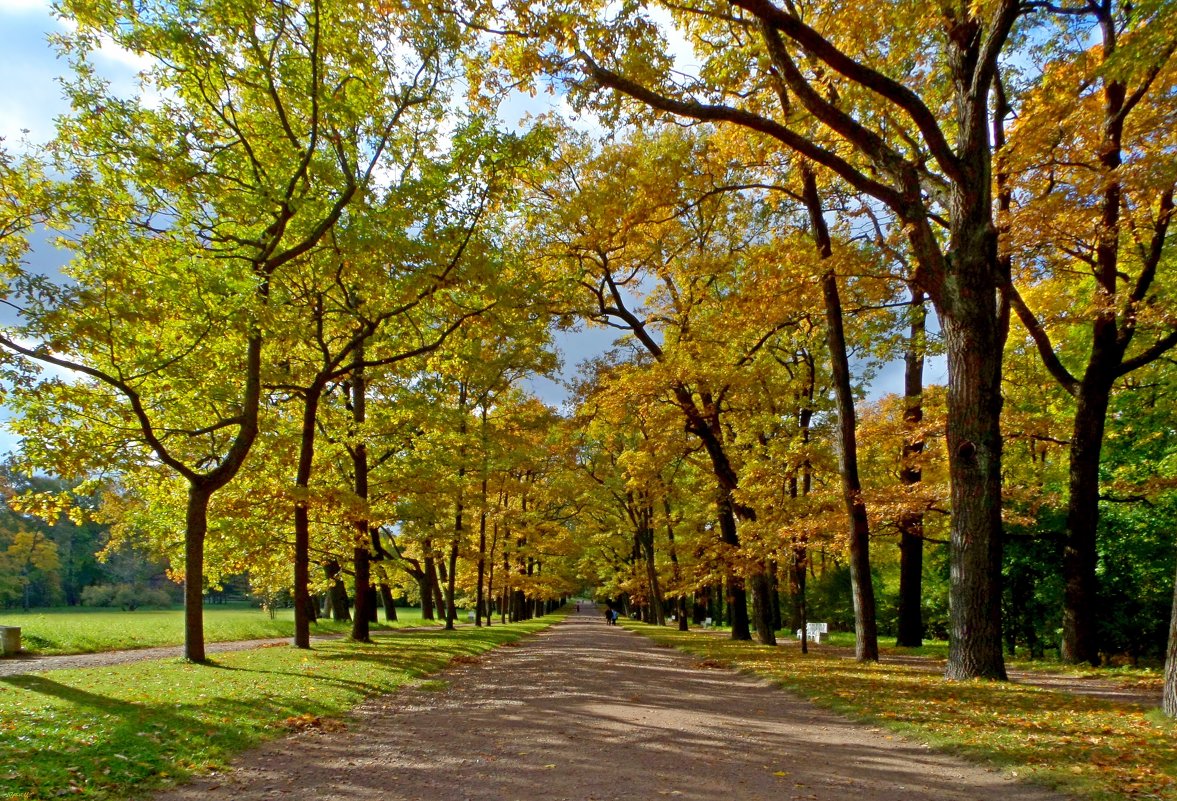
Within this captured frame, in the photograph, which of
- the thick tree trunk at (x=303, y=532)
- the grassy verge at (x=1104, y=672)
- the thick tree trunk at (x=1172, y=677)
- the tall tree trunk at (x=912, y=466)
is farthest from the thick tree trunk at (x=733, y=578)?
the thick tree trunk at (x=1172, y=677)

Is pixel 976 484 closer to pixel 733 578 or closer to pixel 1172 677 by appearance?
pixel 1172 677

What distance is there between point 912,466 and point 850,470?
3932mm

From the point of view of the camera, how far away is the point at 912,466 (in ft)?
53.0

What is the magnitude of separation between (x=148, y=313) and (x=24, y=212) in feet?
5.93

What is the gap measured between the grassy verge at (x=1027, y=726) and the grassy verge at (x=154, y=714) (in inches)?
246

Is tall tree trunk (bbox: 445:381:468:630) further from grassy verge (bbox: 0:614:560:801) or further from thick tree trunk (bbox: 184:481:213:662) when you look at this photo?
grassy verge (bbox: 0:614:560:801)

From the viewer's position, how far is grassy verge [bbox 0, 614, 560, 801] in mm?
4570

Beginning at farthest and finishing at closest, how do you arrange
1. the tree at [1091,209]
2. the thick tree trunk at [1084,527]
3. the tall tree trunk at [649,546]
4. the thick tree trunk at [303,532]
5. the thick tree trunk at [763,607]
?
the tall tree trunk at [649,546] < the thick tree trunk at [763,607] < the thick tree trunk at [303,532] < the thick tree trunk at [1084,527] < the tree at [1091,209]

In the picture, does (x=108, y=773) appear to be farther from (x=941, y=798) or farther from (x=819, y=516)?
(x=819, y=516)

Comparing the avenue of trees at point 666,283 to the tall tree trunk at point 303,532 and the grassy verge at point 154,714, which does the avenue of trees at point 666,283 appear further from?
the grassy verge at point 154,714

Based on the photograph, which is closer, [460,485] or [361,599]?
[361,599]

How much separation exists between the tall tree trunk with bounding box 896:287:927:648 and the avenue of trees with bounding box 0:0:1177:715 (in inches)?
4.6

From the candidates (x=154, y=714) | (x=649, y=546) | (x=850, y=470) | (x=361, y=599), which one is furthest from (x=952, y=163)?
(x=649, y=546)

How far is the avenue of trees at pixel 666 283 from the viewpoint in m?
8.92
